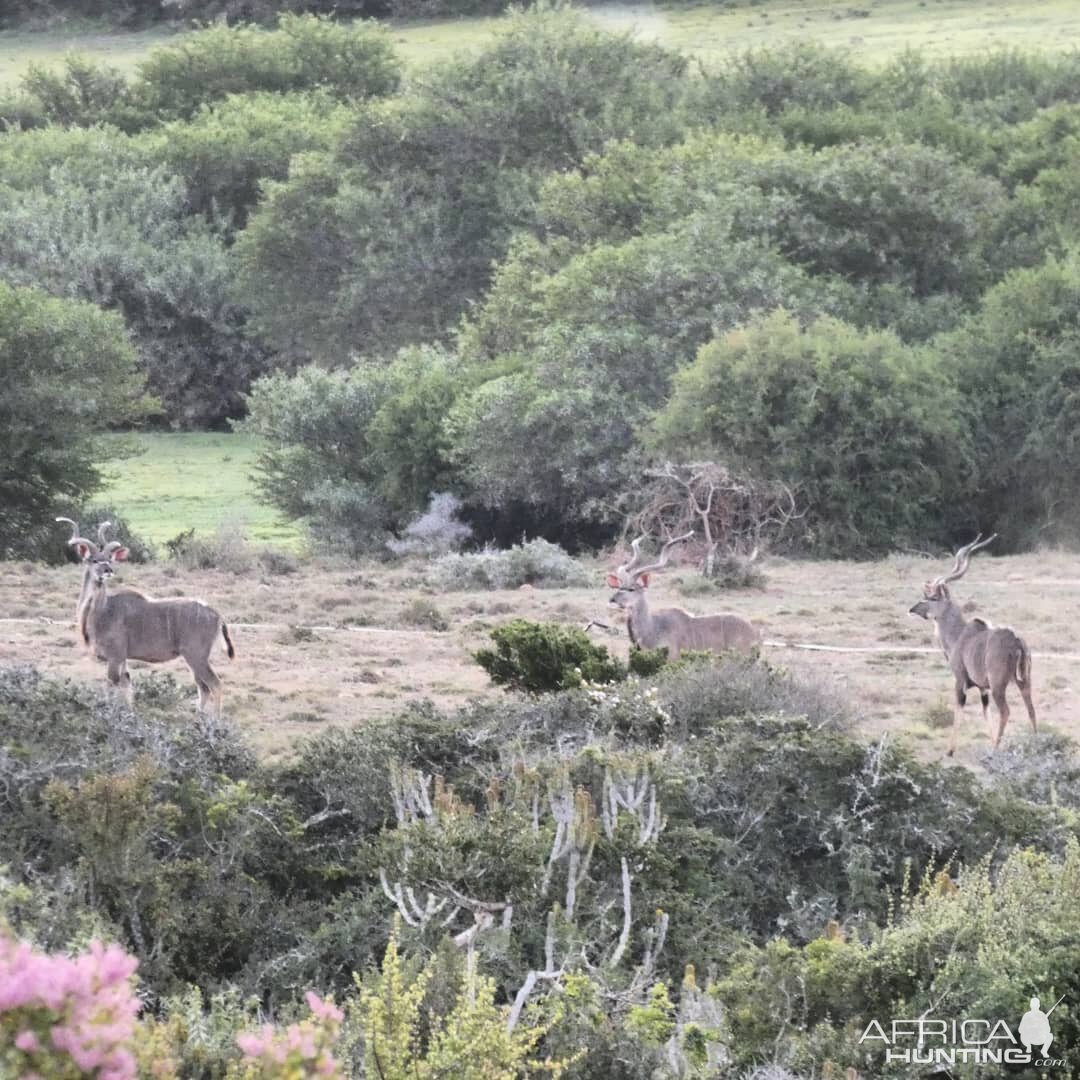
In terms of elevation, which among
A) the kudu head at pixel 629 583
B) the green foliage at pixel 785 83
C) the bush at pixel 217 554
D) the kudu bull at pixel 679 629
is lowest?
the bush at pixel 217 554

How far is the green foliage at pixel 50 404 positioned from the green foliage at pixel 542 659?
48.4 feet

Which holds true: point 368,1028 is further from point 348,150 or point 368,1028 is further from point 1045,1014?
point 348,150

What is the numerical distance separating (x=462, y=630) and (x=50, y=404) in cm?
1126

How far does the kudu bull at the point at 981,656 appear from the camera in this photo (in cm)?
1367

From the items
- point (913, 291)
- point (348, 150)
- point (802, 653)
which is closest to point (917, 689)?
point (802, 653)

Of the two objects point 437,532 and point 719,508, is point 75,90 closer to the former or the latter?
point 437,532

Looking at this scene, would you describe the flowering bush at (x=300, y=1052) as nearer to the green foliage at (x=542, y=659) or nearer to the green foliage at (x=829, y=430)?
the green foliage at (x=542, y=659)

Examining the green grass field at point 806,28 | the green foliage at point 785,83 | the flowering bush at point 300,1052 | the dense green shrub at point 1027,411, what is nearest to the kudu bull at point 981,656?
the flowering bush at point 300,1052

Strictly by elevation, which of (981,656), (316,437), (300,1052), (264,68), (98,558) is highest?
(300,1052)

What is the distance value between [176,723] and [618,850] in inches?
129

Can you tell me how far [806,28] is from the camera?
59719 millimetres

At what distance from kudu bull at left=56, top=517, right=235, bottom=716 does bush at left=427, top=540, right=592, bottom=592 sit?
379 inches

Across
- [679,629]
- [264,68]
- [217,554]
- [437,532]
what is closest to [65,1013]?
→ [679,629]

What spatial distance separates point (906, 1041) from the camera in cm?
738
